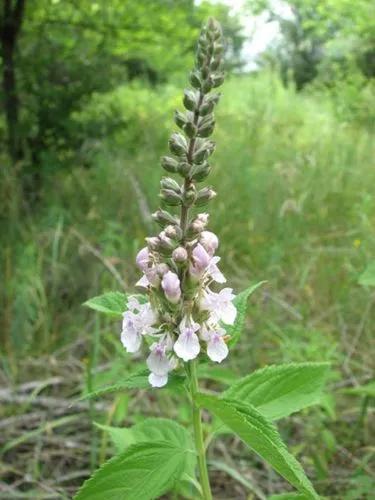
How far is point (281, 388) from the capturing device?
1625 mm

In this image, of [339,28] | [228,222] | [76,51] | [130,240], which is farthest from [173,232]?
[339,28]

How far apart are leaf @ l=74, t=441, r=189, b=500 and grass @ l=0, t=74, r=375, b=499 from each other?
34.2 inches

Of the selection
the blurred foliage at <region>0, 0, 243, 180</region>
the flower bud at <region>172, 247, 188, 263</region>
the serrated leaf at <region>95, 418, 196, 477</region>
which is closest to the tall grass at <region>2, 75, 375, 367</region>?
the blurred foliage at <region>0, 0, 243, 180</region>

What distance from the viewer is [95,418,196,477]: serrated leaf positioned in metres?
1.68

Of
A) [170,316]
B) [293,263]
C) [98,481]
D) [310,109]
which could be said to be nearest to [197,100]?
[170,316]

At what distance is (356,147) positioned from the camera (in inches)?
231

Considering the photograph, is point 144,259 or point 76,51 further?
point 76,51

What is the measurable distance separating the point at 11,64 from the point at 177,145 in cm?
405

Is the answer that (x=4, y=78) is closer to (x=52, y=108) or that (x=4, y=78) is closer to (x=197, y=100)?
(x=52, y=108)

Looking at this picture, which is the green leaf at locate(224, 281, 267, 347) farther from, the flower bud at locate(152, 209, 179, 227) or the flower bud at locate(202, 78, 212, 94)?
the flower bud at locate(202, 78, 212, 94)

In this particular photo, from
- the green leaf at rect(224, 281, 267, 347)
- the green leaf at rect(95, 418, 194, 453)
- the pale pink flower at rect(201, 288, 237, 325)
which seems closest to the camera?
the pale pink flower at rect(201, 288, 237, 325)

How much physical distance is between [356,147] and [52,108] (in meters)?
2.72

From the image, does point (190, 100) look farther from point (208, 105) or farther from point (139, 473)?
point (139, 473)

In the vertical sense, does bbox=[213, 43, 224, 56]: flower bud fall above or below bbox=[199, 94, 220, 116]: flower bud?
above
